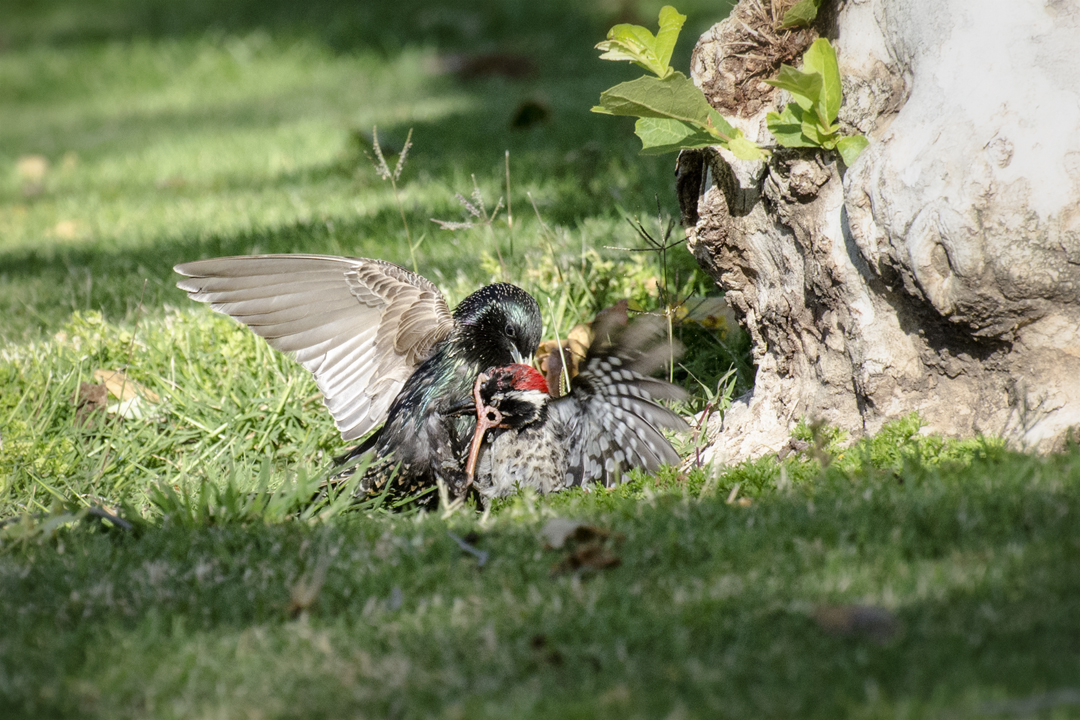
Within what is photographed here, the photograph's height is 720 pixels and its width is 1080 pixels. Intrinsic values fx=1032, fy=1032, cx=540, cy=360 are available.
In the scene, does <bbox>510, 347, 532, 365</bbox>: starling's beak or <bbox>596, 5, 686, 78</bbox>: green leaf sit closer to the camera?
<bbox>596, 5, 686, 78</bbox>: green leaf

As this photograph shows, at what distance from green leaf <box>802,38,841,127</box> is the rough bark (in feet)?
0.54

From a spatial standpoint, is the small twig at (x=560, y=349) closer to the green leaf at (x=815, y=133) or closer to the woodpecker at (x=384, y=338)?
the woodpecker at (x=384, y=338)

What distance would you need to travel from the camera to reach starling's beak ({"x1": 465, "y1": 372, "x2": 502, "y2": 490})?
364 cm

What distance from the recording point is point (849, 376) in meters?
3.37

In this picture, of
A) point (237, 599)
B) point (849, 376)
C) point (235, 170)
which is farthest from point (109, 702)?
point (235, 170)

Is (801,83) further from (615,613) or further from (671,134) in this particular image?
(615,613)

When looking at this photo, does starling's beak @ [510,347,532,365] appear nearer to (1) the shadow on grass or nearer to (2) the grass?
(2) the grass

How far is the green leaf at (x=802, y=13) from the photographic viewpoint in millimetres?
3301

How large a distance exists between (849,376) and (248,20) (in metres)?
11.9

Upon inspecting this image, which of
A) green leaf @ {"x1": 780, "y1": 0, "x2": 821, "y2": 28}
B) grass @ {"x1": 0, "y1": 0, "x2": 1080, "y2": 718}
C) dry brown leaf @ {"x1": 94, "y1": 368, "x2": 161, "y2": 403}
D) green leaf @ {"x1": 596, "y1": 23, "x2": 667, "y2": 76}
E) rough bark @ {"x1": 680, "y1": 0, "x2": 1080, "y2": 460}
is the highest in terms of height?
green leaf @ {"x1": 780, "y1": 0, "x2": 821, "y2": 28}

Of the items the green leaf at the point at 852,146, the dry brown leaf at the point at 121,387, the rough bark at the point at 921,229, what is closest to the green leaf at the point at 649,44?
the rough bark at the point at 921,229

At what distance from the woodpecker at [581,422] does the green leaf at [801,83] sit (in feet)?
3.24

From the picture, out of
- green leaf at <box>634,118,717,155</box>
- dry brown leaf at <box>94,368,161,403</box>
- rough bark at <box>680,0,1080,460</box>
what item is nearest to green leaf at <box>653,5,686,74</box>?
green leaf at <box>634,118,717,155</box>

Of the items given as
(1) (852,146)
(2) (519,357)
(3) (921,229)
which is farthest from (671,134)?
(2) (519,357)
